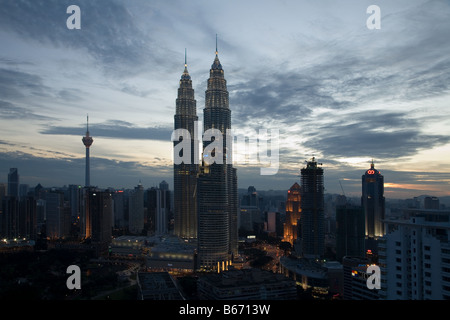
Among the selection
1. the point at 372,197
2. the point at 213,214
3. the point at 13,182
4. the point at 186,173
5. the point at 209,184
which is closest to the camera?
the point at 213,214

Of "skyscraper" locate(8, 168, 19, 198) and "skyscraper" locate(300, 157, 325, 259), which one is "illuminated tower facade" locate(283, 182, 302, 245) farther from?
"skyscraper" locate(8, 168, 19, 198)

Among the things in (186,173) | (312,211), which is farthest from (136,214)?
(312,211)

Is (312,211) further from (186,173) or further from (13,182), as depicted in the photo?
(13,182)

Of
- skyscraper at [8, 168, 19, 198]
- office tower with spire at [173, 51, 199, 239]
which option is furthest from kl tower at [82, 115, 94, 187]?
office tower with spire at [173, 51, 199, 239]

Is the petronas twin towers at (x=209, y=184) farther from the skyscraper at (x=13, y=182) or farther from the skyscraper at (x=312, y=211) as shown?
the skyscraper at (x=13, y=182)
